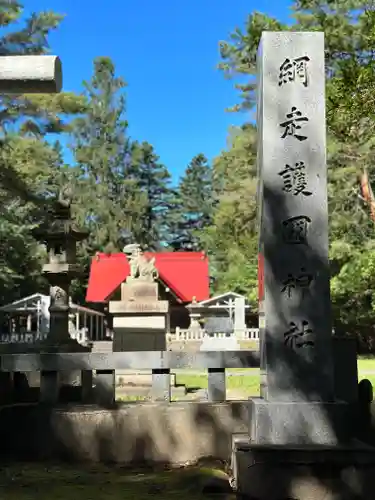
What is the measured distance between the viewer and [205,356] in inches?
240

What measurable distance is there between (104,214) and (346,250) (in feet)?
94.5

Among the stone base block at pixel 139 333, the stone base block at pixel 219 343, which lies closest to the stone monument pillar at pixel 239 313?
the stone base block at pixel 219 343

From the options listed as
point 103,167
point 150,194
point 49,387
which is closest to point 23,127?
point 49,387

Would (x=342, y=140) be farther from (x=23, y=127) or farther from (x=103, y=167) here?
(x=103, y=167)

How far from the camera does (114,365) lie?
5.86 m

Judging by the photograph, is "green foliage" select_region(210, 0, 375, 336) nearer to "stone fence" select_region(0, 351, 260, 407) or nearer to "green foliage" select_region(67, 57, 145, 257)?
"stone fence" select_region(0, 351, 260, 407)

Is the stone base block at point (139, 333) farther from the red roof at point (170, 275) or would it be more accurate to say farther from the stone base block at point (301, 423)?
the red roof at point (170, 275)

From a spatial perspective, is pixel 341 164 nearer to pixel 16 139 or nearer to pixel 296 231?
pixel 16 139

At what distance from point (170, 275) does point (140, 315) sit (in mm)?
19438

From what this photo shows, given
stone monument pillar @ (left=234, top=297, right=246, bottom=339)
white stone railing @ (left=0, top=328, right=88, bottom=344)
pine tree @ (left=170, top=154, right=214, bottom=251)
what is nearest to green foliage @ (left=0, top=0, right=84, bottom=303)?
white stone railing @ (left=0, top=328, right=88, bottom=344)

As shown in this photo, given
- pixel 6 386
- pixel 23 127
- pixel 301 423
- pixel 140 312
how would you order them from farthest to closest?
pixel 23 127
pixel 140 312
pixel 6 386
pixel 301 423

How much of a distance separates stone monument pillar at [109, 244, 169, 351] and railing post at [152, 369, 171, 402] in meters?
5.57

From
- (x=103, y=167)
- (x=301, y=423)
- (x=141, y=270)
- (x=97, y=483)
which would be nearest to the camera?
(x=301, y=423)

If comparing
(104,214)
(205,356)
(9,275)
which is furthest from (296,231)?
(104,214)
